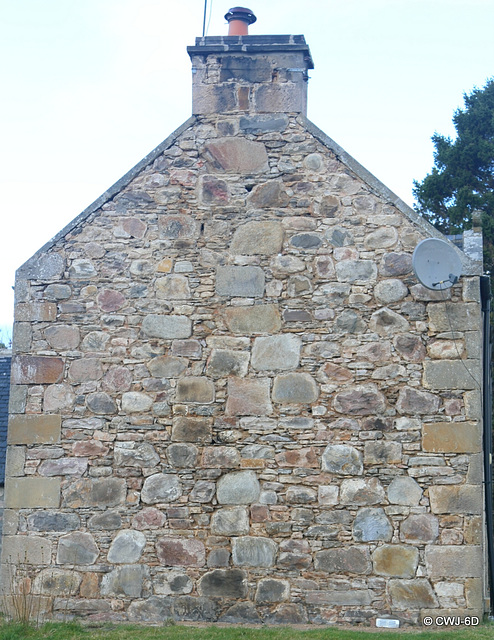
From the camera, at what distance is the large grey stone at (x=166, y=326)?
9.05 m

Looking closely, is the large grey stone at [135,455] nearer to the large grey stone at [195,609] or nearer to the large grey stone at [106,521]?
the large grey stone at [106,521]

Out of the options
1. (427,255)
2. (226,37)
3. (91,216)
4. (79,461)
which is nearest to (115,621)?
(79,461)

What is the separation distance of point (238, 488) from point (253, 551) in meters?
0.65

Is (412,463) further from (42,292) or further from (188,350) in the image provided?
(42,292)

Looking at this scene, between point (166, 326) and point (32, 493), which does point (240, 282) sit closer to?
point (166, 326)

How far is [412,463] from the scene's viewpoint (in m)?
8.53

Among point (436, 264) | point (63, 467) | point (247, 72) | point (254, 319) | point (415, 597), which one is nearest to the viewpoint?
point (415, 597)

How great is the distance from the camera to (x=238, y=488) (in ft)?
28.6

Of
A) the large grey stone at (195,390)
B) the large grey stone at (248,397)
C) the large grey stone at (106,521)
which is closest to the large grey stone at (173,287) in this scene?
the large grey stone at (195,390)

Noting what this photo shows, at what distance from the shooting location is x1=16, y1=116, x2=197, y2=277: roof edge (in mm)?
9344

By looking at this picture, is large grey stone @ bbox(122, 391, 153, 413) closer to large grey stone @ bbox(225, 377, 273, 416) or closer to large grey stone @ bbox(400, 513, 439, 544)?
large grey stone @ bbox(225, 377, 273, 416)

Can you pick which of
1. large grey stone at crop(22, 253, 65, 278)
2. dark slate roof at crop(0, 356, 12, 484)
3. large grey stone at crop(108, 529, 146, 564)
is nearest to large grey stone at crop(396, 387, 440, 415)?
large grey stone at crop(108, 529, 146, 564)

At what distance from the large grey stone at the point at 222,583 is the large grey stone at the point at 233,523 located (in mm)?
376

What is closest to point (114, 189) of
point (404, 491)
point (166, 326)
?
point (166, 326)
